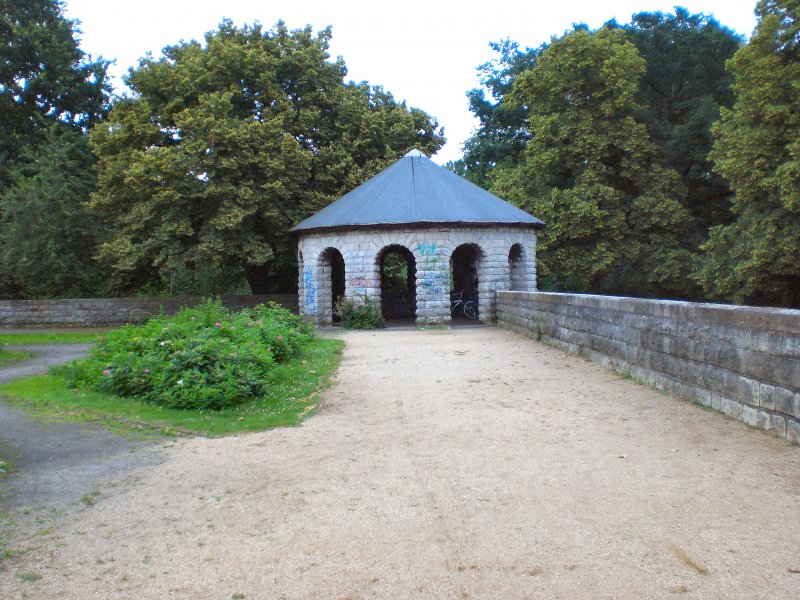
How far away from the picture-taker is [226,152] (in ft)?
73.0

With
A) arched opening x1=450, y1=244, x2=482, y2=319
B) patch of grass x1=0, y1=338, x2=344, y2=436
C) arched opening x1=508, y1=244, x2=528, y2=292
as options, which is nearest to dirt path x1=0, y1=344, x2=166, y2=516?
patch of grass x1=0, y1=338, x2=344, y2=436

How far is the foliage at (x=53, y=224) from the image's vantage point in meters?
22.6

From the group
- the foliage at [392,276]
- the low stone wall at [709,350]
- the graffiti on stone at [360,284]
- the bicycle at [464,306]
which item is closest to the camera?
the low stone wall at [709,350]

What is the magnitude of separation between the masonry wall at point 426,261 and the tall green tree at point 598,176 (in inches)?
236

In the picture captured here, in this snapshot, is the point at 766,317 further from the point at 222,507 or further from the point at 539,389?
the point at 222,507

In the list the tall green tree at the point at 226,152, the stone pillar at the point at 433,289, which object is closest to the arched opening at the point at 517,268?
the stone pillar at the point at 433,289

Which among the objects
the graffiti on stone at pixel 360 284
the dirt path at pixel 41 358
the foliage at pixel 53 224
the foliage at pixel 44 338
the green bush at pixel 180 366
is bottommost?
the foliage at pixel 44 338

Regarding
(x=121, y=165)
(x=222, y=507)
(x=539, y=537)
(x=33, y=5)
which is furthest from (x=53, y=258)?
(x=539, y=537)

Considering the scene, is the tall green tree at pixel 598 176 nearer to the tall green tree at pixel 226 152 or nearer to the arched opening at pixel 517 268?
the arched opening at pixel 517 268

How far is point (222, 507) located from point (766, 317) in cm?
464

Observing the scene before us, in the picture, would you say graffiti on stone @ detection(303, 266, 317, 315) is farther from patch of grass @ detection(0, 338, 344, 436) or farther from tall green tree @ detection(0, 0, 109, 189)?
tall green tree @ detection(0, 0, 109, 189)

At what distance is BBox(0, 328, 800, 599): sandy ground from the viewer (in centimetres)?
329

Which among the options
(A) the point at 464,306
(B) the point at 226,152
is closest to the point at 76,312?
(B) the point at 226,152

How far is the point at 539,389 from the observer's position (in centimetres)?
861
